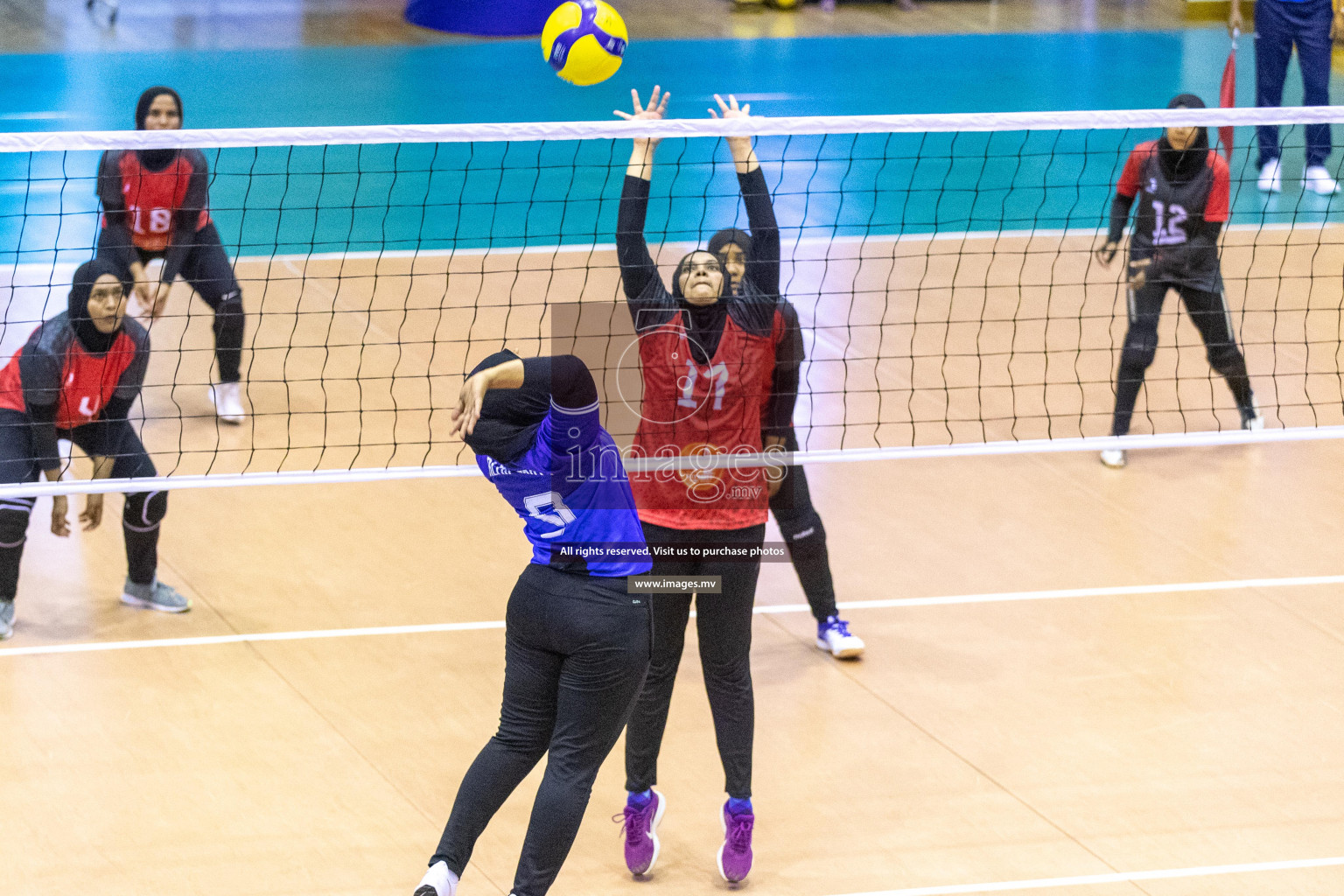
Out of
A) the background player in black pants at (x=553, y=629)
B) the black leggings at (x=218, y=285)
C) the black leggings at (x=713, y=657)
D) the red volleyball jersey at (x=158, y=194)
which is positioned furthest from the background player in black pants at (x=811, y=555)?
the red volleyball jersey at (x=158, y=194)

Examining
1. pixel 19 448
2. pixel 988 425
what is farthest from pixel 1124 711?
pixel 19 448

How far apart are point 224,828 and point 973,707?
250 cm

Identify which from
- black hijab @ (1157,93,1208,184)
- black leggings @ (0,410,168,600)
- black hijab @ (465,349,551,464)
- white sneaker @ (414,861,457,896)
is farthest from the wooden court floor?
black hijab @ (1157,93,1208,184)

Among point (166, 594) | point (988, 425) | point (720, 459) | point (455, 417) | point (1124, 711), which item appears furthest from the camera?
point (988, 425)

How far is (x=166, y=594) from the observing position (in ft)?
19.4

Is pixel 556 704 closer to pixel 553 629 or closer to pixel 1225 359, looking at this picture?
pixel 553 629

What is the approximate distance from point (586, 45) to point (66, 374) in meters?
3.26

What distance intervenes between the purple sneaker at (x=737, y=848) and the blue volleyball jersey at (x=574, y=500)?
911mm

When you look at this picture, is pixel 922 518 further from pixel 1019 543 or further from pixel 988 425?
pixel 988 425

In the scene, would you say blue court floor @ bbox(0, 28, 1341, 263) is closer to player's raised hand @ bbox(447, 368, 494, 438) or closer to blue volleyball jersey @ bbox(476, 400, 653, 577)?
blue volleyball jersey @ bbox(476, 400, 653, 577)

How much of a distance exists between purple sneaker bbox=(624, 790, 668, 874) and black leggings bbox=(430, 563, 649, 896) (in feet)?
1.81

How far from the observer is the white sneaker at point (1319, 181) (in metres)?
10.8

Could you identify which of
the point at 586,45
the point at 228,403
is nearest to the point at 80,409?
the point at 228,403

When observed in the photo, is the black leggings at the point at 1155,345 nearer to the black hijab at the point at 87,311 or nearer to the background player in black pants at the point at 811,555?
the background player in black pants at the point at 811,555
